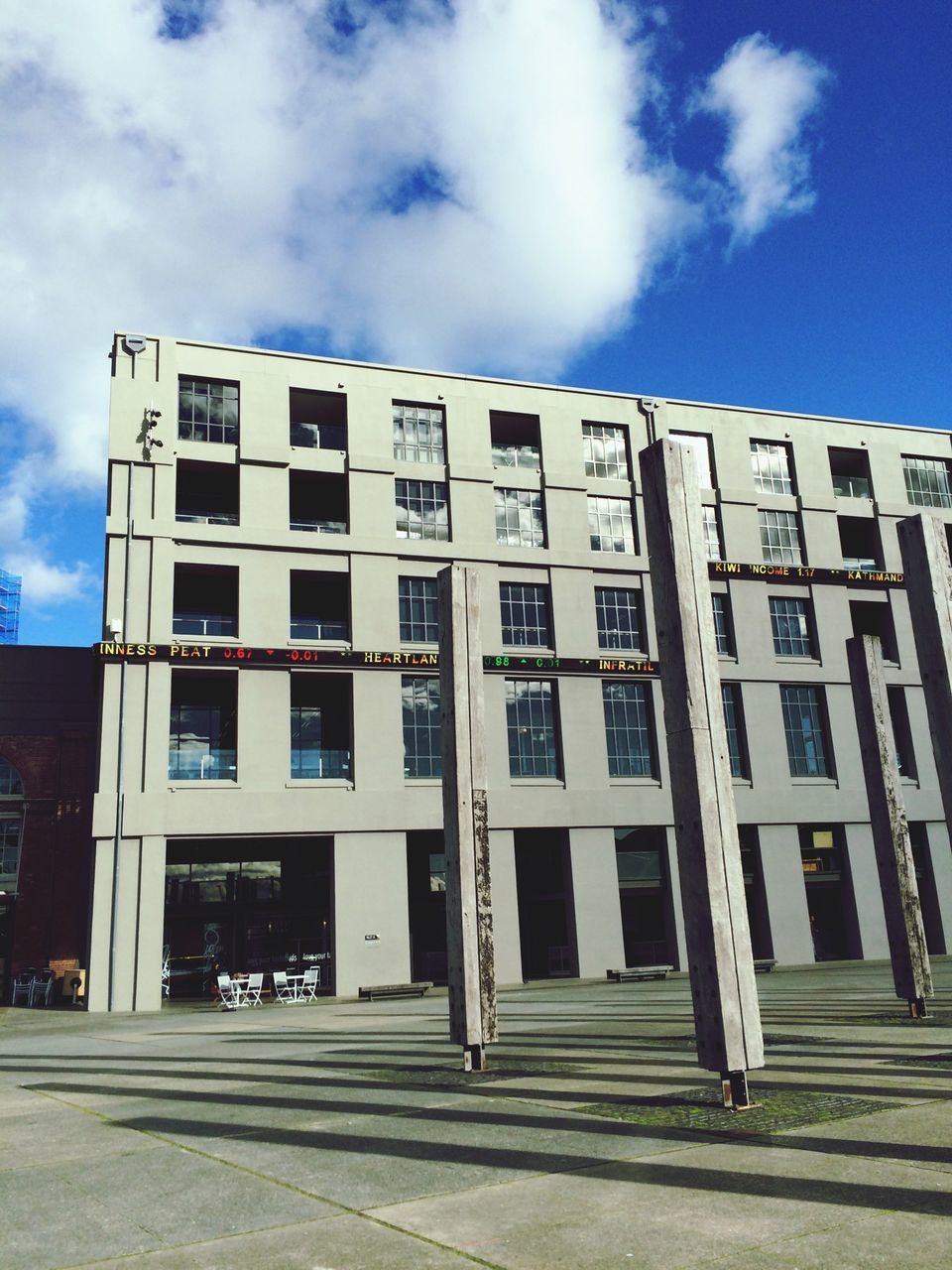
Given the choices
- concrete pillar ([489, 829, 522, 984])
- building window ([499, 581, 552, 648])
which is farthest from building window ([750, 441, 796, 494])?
concrete pillar ([489, 829, 522, 984])

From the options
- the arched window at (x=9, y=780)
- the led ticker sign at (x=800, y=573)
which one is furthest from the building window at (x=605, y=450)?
the arched window at (x=9, y=780)

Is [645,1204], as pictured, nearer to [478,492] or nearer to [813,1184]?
[813,1184]

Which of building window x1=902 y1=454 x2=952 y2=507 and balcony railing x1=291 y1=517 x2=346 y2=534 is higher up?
building window x1=902 y1=454 x2=952 y2=507

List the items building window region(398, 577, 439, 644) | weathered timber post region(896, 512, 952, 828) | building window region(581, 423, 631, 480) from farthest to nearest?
1. building window region(581, 423, 631, 480)
2. building window region(398, 577, 439, 644)
3. weathered timber post region(896, 512, 952, 828)

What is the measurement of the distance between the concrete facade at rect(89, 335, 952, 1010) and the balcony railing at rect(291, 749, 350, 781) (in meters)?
0.10

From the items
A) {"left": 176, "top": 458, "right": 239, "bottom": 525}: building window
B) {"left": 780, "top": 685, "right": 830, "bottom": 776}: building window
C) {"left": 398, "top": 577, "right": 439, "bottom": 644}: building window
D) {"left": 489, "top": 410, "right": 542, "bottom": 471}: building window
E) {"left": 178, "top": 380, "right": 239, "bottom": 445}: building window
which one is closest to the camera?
{"left": 178, "top": 380, "right": 239, "bottom": 445}: building window

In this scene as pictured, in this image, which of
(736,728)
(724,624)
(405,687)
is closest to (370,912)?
(405,687)

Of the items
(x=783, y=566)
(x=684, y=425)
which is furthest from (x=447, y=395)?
(x=783, y=566)

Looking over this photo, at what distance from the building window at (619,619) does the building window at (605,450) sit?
4.85 metres

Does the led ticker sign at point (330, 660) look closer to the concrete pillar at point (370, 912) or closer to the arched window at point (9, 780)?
the concrete pillar at point (370, 912)

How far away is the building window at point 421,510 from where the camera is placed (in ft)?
116

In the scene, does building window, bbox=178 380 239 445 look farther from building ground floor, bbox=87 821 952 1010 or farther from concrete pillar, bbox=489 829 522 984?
concrete pillar, bbox=489 829 522 984

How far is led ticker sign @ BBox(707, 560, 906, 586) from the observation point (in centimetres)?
3825

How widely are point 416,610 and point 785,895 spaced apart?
16.8 m
